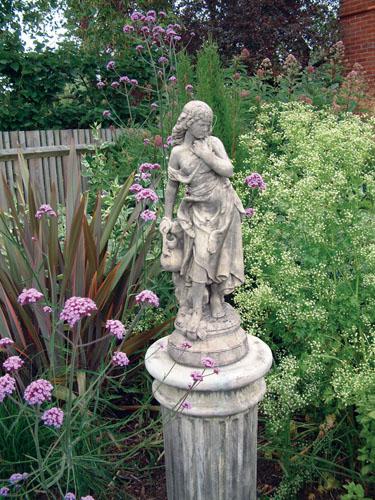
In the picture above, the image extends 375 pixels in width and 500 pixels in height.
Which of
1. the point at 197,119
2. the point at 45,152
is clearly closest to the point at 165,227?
the point at 197,119

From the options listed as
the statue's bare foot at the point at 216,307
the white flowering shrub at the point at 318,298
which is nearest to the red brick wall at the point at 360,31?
the white flowering shrub at the point at 318,298

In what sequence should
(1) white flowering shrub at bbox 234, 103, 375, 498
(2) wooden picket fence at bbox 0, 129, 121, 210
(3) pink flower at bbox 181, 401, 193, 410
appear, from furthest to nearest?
(2) wooden picket fence at bbox 0, 129, 121, 210 → (1) white flowering shrub at bbox 234, 103, 375, 498 → (3) pink flower at bbox 181, 401, 193, 410

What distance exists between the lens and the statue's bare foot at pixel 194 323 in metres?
2.33

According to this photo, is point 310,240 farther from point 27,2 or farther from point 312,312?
point 27,2

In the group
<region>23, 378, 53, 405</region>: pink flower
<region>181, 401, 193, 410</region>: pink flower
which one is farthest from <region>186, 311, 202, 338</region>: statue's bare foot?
<region>23, 378, 53, 405</region>: pink flower

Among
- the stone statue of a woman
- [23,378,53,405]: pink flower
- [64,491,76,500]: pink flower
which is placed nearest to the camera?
[23,378,53,405]: pink flower

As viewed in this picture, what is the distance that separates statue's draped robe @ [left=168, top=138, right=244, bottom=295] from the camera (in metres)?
2.27

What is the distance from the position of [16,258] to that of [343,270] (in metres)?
2.07

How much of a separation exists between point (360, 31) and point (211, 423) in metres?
9.77

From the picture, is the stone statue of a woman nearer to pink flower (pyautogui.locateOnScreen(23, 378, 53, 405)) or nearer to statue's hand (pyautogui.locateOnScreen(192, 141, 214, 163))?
statue's hand (pyautogui.locateOnScreen(192, 141, 214, 163))

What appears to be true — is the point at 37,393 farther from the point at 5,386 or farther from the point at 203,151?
the point at 203,151

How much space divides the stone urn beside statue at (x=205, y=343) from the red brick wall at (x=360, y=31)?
8282 millimetres

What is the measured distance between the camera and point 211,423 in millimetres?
2320

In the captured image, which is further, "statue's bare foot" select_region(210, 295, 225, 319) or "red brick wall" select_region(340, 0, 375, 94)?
"red brick wall" select_region(340, 0, 375, 94)
